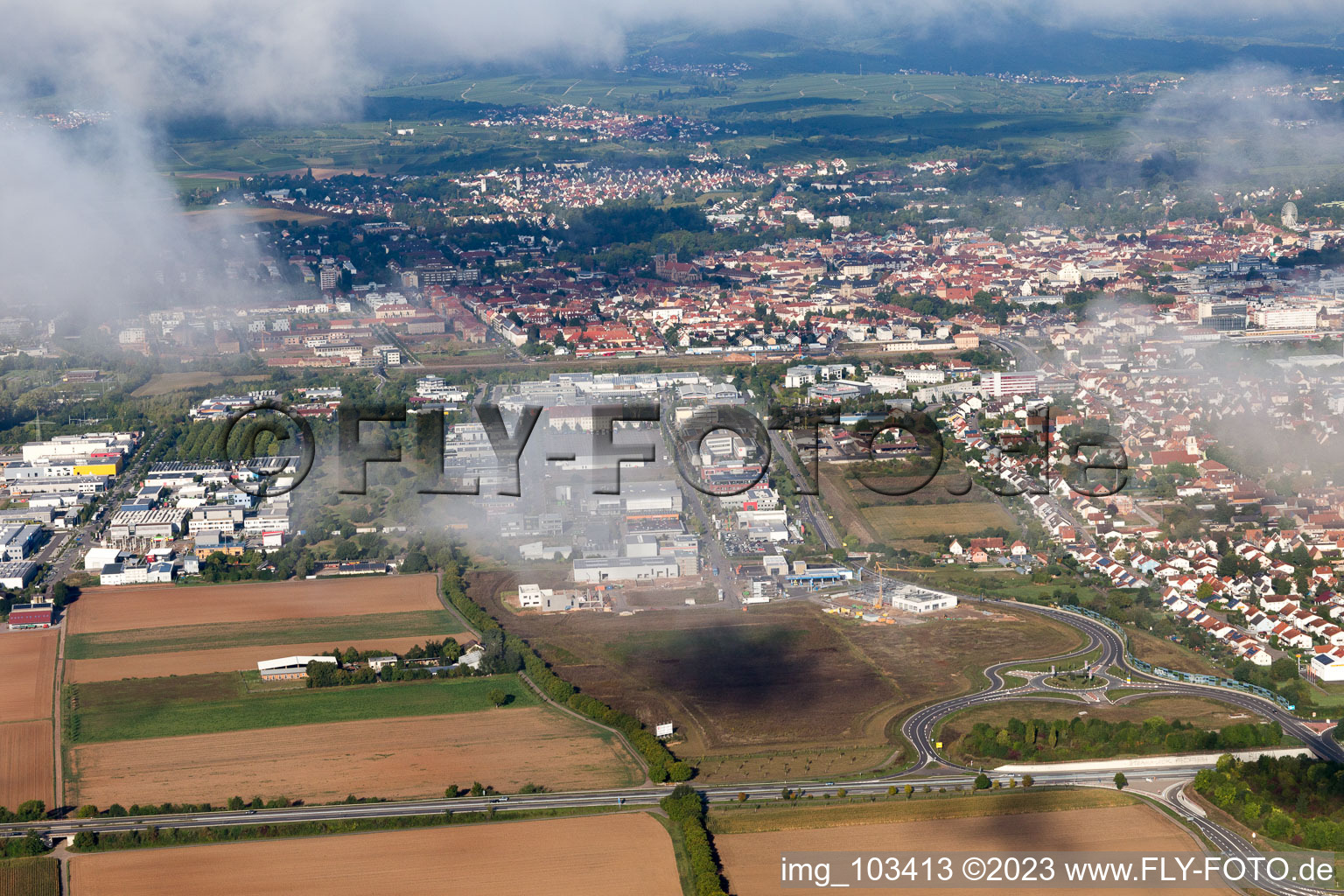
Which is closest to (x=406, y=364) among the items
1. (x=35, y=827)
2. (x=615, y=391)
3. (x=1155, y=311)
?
(x=615, y=391)

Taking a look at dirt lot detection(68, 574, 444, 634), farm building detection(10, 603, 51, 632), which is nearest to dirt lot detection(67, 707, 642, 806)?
dirt lot detection(68, 574, 444, 634)

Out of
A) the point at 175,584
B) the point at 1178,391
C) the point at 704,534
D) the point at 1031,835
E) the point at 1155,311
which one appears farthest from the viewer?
the point at 1155,311

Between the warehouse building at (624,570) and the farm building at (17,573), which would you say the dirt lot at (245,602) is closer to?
the farm building at (17,573)

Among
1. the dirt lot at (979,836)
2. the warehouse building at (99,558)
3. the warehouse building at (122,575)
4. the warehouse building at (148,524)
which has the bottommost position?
the dirt lot at (979,836)

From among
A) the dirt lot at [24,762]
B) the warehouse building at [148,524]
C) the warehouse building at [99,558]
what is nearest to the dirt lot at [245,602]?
the warehouse building at [99,558]

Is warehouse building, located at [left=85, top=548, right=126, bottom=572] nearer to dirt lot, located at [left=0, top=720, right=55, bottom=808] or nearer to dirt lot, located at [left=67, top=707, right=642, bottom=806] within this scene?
dirt lot, located at [left=0, top=720, right=55, bottom=808]

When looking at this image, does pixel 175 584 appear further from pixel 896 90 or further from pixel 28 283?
pixel 896 90

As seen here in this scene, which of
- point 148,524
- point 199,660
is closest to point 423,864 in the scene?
point 199,660
